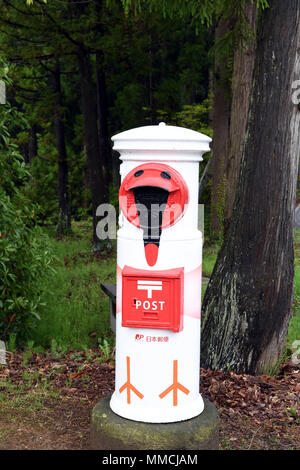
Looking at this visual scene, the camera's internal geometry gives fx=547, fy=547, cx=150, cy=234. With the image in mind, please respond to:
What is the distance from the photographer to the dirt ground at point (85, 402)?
425 centimetres

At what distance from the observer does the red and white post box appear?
143 inches

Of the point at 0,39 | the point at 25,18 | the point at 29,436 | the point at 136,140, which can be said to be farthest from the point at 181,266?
the point at 0,39

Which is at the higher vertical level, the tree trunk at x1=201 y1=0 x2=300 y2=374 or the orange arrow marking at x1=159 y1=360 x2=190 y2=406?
the tree trunk at x1=201 y1=0 x2=300 y2=374

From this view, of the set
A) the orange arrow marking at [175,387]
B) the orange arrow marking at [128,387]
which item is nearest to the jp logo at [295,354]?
the orange arrow marking at [175,387]

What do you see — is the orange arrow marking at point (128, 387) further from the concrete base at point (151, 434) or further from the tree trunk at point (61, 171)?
the tree trunk at point (61, 171)

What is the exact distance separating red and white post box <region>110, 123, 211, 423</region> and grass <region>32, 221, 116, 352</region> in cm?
284

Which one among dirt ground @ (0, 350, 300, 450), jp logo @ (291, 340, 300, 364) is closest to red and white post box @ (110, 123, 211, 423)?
dirt ground @ (0, 350, 300, 450)

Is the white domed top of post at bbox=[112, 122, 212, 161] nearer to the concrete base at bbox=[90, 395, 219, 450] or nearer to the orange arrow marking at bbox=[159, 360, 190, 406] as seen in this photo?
the orange arrow marking at bbox=[159, 360, 190, 406]

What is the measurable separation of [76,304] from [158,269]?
579 centimetres

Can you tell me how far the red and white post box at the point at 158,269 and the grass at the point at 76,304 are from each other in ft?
9.33

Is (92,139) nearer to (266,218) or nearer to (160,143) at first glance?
(266,218)

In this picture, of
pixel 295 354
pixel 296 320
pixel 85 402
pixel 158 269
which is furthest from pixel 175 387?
pixel 296 320

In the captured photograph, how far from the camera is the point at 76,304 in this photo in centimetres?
922

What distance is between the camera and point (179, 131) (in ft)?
12.0
